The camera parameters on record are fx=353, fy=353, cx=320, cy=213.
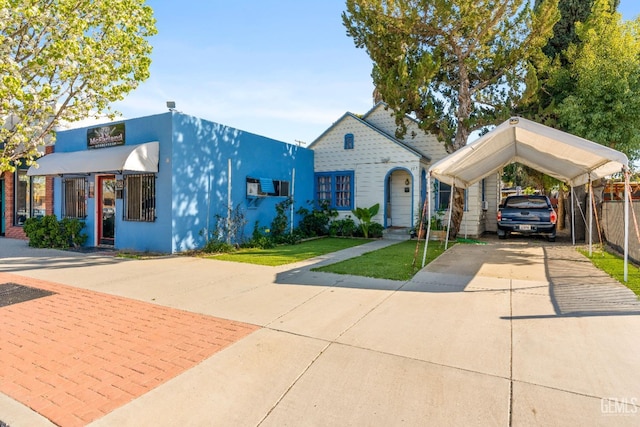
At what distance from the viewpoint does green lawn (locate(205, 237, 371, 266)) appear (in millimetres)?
8953

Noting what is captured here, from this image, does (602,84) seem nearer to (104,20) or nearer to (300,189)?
(300,189)

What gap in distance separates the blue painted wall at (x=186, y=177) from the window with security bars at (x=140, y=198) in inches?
8.0

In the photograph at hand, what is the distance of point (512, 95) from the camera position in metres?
11.8

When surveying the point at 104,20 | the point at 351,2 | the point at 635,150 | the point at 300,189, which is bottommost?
the point at 300,189

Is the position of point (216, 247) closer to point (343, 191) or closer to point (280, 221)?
point (280, 221)

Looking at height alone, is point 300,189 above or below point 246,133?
Result: below

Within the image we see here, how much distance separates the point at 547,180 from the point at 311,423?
61.6 feet

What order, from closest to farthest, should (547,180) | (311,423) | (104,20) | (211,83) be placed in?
(311,423)
(104,20)
(211,83)
(547,180)

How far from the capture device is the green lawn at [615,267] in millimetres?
6165

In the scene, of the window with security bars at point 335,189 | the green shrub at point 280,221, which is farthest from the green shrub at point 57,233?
the window with security bars at point 335,189

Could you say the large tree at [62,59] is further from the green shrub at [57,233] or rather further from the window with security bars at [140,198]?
the green shrub at [57,233]

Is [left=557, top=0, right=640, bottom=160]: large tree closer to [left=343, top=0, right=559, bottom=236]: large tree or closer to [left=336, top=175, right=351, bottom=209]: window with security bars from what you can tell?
[left=343, top=0, right=559, bottom=236]: large tree

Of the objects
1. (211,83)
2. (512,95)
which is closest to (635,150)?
(512,95)

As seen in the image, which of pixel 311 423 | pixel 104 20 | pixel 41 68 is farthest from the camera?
pixel 104 20
